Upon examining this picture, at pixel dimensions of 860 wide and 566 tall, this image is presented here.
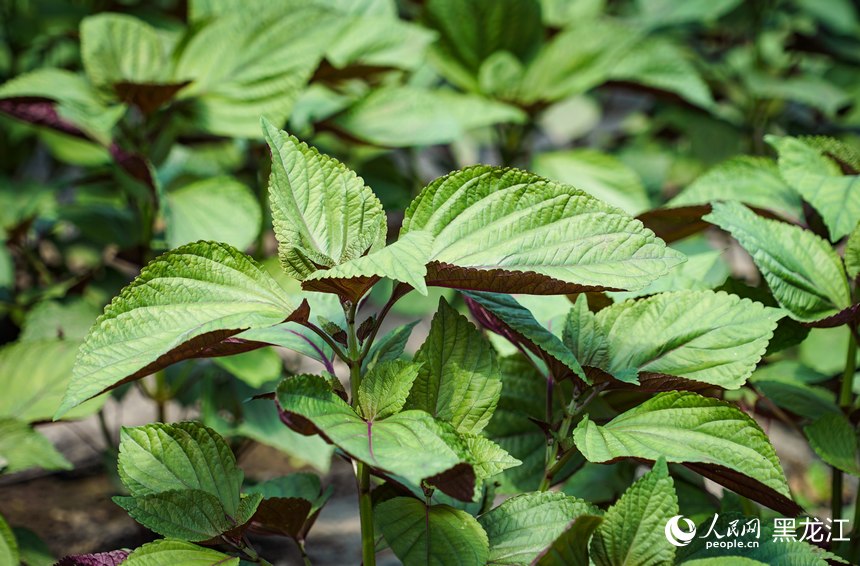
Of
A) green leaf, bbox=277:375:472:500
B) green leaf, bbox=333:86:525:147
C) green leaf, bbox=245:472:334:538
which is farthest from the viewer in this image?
green leaf, bbox=333:86:525:147

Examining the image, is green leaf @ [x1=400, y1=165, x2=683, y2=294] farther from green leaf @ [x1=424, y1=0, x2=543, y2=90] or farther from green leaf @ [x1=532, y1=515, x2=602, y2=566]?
green leaf @ [x1=424, y1=0, x2=543, y2=90]

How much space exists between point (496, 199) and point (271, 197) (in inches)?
7.5

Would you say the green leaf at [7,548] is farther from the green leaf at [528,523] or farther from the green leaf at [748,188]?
the green leaf at [748,188]

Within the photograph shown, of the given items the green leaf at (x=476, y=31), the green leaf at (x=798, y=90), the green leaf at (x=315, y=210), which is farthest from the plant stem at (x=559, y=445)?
the green leaf at (x=798, y=90)

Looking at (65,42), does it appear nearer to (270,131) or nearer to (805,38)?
(270,131)

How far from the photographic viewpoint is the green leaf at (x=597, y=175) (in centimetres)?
160

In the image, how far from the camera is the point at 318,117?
4.82 feet

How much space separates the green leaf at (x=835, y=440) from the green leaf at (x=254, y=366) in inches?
26.2

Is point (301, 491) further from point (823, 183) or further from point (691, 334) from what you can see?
point (823, 183)

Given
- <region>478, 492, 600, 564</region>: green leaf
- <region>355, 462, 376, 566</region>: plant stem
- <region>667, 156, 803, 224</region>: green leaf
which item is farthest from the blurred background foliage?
<region>478, 492, 600, 564</region>: green leaf

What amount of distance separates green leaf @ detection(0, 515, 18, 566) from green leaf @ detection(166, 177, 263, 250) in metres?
0.42

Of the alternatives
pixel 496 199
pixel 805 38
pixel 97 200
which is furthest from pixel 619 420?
pixel 805 38

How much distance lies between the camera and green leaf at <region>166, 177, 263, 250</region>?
1193 millimetres

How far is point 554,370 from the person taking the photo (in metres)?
0.81
